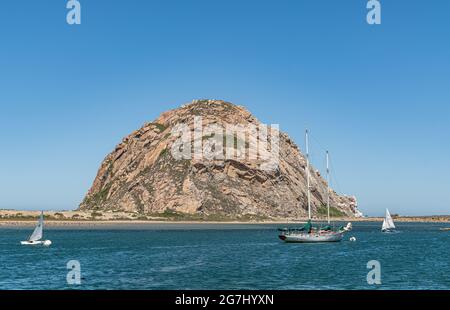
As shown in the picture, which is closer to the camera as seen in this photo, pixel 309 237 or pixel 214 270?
pixel 214 270

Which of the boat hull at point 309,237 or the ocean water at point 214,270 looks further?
the boat hull at point 309,237

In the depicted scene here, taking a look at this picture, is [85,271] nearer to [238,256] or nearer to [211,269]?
[211,269]

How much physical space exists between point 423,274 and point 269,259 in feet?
72.7

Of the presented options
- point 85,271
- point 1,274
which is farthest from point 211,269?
point 1,274

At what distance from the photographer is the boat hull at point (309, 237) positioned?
109500mm

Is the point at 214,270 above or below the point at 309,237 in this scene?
below

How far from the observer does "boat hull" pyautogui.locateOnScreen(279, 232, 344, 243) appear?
110 m

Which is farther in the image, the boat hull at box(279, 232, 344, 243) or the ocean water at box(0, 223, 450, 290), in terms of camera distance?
the boat hull at box(279, 232, 344, 243)

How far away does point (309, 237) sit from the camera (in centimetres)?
11100
